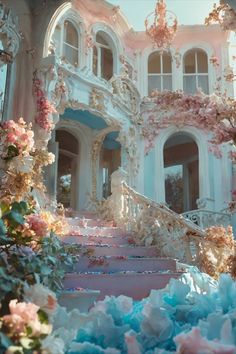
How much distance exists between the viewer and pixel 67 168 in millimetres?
13602

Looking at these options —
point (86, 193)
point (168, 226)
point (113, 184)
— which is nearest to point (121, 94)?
point (86, 193)

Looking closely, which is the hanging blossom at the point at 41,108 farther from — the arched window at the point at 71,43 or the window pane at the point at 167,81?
the window pane at the point at 167,81

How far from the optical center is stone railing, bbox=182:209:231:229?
1130cm

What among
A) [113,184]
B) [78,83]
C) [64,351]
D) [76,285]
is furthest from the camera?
[78,83]

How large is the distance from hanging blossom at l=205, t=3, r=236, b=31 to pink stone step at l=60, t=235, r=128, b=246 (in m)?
3.86

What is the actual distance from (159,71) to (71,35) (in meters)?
3.72

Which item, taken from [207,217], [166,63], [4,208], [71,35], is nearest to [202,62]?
[166,63]

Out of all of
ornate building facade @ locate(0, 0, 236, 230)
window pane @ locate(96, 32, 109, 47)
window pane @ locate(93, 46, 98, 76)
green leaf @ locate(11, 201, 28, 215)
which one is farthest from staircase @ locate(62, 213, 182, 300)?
window pane @ locate(96, 32, 109, 47)

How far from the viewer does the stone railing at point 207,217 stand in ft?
37.1

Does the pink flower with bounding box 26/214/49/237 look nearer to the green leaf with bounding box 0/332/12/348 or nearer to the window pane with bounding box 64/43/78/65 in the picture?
the green leaf with bounding box 0/332/12/348

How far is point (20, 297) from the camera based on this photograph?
1346mm

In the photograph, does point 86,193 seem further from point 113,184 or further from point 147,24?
point 147,24

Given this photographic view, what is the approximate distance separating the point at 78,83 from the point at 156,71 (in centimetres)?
456

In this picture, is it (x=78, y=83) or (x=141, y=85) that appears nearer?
(x=78, y=83)
